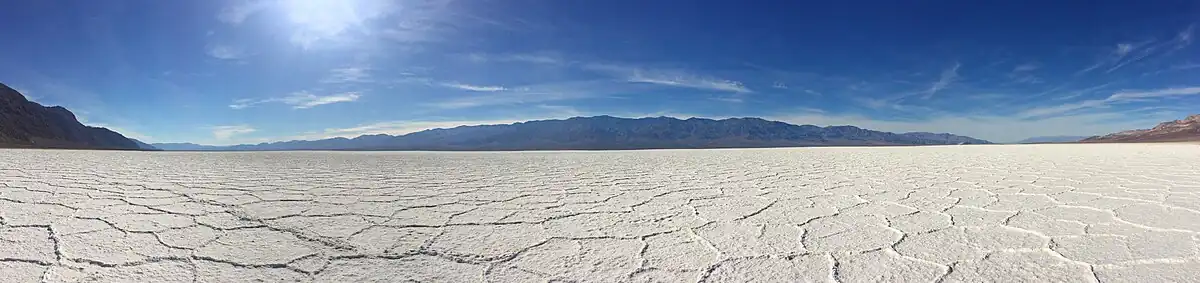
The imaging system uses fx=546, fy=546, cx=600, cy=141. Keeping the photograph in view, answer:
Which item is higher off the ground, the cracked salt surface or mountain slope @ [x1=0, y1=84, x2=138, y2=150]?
mountain slope @ [x1=0, y1=84, x2=138, y2=150]

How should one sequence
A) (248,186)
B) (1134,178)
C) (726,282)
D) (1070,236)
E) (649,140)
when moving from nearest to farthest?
(726,282) < (1070,236) < (248,186) < (1134,178) < (649,140)

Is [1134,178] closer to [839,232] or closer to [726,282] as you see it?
[839,232]

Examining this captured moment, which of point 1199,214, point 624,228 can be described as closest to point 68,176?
point 624,228

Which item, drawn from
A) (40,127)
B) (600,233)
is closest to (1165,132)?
(600,233)

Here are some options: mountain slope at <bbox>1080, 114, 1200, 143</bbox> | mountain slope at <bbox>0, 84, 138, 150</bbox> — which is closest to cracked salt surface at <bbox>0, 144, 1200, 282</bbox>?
mountain slope at <bbox>0, 84, 138, 150</bbox>

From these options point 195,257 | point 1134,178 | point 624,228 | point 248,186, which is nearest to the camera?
point 195,257

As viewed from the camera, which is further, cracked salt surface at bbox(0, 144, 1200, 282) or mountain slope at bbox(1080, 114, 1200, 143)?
mountain slope at bbox(1080, 114, 1200, 143)

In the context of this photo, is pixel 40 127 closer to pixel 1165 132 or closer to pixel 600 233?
pixel 600 233

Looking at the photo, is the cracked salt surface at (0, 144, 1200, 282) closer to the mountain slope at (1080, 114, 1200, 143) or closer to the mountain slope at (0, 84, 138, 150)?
the mountain slope at (0, 84, 138, 150)
